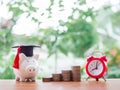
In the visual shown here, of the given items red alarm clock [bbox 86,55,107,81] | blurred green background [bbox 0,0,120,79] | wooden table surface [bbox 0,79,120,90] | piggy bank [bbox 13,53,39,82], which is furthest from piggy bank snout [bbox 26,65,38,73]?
blurred green background [bbox 0,0,120,79]

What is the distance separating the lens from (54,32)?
1687 millimetres

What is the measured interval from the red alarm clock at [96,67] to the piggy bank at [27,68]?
271 mm

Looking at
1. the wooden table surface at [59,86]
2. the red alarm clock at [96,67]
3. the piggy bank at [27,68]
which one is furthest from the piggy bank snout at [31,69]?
the red alarm clock at [96,67]

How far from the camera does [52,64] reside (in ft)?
5.65

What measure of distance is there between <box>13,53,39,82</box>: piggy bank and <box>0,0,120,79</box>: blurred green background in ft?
1.12

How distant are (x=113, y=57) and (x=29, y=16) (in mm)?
607

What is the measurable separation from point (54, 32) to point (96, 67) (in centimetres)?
43

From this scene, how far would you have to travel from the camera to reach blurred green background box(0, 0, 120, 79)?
1676 millimetres

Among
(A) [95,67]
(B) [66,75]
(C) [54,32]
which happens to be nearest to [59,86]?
(B) [66,75]

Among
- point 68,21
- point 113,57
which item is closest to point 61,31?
point 68,21

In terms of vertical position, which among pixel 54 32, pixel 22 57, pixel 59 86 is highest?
pixel 54 32

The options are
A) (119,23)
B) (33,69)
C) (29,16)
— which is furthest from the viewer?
(119,23)

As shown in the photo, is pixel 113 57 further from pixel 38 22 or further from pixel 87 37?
pixel 38 22

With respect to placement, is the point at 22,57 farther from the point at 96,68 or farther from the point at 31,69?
the point at 96,68
